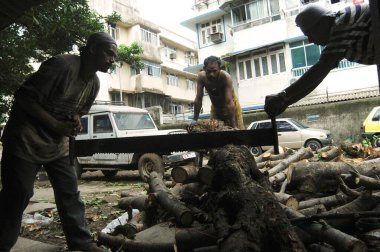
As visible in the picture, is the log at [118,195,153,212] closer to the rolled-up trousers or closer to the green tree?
the rolled-up trousers

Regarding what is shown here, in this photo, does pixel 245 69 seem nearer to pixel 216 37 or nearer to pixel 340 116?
pixel 216 37

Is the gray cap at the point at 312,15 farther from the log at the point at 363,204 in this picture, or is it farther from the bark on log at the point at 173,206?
the bark on log at the point at 173,206

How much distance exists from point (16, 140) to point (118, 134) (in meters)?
7.82

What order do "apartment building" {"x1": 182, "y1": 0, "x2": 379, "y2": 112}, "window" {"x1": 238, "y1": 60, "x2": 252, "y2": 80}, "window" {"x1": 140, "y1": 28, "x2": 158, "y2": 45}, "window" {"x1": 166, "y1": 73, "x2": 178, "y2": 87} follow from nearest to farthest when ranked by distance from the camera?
1. "apartment building" {"x1": 182, "y1": 0, "x2": 379, "y2": 112}
2. "window" {"x1": 238, "y1": 60, "x2": 252, "y2": 80}
3. "window" {"x1": 140, "y1": 28, "x2": 158, "y2": 45}
4. "window" {"x1": 166, "y1": 73, "x2": 178, "y2": 87}

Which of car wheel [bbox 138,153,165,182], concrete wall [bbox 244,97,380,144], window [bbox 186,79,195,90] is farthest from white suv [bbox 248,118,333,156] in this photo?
window [bbox 186,79,195,90]

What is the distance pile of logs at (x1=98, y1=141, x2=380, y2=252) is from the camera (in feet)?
7.20

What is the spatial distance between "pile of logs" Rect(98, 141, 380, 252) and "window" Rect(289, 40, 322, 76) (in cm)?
1680

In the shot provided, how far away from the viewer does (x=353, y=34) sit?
2.33 m

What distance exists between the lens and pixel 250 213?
228 cm

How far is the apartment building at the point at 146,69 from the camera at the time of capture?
2736 cm

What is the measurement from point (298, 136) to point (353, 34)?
41.7 ft

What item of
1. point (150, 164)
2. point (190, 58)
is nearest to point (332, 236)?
point (150, 164)

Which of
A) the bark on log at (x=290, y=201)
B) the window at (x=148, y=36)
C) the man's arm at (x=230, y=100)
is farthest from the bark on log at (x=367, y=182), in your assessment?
the window at (x=148, y=36)

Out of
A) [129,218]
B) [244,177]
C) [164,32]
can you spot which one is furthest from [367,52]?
[164,32]
